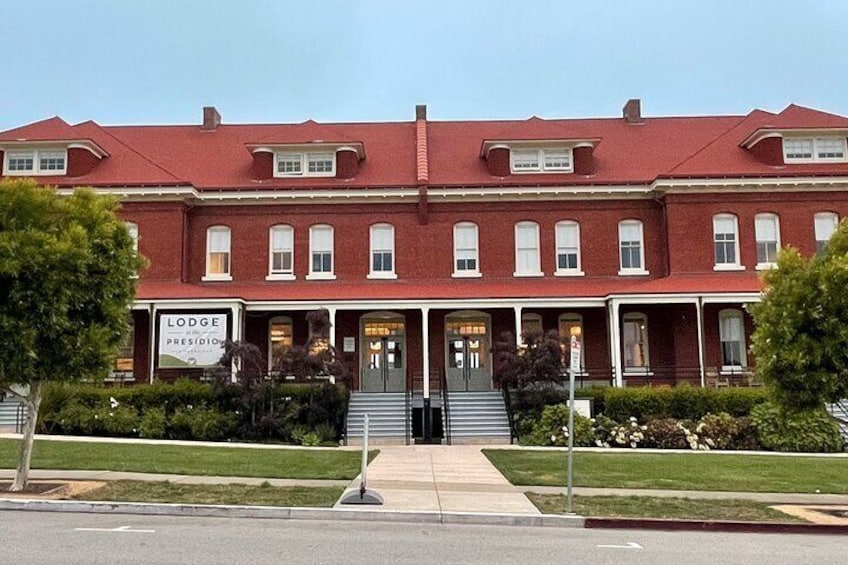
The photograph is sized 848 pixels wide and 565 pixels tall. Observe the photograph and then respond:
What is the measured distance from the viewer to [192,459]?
17281mm

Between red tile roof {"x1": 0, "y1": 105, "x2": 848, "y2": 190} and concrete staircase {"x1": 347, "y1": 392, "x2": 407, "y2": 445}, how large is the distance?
24.9 feet

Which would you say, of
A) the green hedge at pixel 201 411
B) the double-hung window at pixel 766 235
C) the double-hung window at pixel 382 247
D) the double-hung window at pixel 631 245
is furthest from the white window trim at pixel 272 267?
the double-hung window at pixel 766 235

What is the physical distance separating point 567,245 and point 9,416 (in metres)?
18.4

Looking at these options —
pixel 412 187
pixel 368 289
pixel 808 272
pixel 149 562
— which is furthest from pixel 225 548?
pixel 412 187

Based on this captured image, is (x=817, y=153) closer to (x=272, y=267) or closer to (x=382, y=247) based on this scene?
(x=382, y=247)

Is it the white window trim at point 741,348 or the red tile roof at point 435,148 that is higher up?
the red tile roof at point 435,148

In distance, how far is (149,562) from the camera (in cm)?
791

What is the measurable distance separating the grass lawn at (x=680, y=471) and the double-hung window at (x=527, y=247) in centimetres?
1039

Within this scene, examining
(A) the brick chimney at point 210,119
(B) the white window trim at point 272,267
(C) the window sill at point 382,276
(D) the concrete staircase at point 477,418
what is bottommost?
(D) the concrete staircase at point 477,418

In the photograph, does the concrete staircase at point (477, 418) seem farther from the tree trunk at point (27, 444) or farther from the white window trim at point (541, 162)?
the tree trunk at point (27, 444)

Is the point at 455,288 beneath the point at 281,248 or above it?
beneath

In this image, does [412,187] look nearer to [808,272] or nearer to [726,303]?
[726,303]

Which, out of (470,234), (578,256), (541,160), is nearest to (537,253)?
(578,256)

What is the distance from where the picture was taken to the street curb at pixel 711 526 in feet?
36.7
